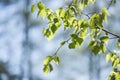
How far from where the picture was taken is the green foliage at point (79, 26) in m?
1.54

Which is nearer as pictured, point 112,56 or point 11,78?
point 112,56

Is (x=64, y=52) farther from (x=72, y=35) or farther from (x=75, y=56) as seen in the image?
(x=72, y=35)

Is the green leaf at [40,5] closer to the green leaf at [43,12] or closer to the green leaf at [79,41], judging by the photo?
the green leaf at [43,12]

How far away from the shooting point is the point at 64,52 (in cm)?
544

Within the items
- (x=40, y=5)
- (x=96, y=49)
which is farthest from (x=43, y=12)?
(x=96, y=49)

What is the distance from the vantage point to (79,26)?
1568 mm

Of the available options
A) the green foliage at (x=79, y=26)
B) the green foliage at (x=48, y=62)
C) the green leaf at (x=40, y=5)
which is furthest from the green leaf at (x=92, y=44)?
the green leaf at (x=40, y=5)

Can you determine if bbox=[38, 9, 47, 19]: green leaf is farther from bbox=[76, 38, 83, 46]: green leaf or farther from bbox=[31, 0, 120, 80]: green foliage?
bbox=[76, 38, 83, 46]: green leaf

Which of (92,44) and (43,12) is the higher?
(43,12)

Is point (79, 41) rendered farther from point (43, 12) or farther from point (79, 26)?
point (43, 12)

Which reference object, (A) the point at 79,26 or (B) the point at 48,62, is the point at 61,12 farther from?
(B) the point at 48,62

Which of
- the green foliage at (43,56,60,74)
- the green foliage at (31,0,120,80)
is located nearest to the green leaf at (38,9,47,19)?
the green foliage at (31,0,120,80)

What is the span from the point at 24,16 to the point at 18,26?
179 millimetres

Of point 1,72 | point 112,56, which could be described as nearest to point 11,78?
point 1,72
